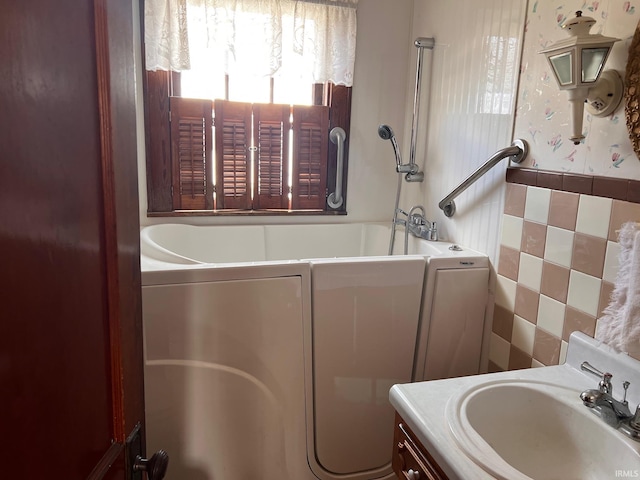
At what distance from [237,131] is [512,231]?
4.73 ft

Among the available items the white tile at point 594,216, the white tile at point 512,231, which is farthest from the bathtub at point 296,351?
the white tile at point 594,216

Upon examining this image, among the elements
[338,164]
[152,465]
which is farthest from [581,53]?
[338,164]

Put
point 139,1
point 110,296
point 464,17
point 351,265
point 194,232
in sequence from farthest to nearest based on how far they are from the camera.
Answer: point 194,232, point 139,1, point 464,17, point 351,265, point 110,296

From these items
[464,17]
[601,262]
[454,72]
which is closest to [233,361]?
[601,262]

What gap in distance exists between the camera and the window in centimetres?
222

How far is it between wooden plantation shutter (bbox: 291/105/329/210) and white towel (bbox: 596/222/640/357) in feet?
5.47

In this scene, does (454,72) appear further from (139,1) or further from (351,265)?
(139,1)

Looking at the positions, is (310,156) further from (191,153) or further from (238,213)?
(191,153)

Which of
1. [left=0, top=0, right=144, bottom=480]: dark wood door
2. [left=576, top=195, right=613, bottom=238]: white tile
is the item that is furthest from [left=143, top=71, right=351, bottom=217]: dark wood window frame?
[left=0, top=0, right=144, bottom=480]: dark wood door

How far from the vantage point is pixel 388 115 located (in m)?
2.59

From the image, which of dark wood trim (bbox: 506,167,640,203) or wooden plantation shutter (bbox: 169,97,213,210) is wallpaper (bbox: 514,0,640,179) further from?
wooden plantation shutter (bbox: 169,97,213,210)

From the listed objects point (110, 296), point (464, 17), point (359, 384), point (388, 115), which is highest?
point (464, 17)

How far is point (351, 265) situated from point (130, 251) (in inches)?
40.0

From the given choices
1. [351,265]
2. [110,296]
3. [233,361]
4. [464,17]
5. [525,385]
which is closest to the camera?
[110,296]
